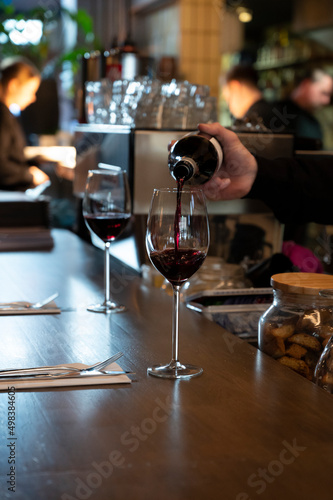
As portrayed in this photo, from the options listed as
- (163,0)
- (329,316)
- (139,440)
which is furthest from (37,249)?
(163,0)

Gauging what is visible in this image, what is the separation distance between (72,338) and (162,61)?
526 cm

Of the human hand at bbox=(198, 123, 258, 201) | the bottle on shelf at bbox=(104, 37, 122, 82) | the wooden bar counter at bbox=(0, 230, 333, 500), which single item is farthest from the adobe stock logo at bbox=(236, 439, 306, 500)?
the bottle on shelf at bbox=(104, 37, 122, 82)

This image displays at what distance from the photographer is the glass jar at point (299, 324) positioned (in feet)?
3.13

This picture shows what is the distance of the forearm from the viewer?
1.64 m

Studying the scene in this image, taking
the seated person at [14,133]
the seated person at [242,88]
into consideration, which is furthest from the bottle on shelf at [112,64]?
the seated person at [14,133]

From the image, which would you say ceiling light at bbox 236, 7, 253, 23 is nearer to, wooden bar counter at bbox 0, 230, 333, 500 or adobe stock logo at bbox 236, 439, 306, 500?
→ wooden bar counter at bbox 0, 230, 333, 500

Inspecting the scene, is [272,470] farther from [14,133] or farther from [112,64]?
[14,133]

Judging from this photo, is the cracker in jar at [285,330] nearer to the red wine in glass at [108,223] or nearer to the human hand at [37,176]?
the red wine in glass at [108,223]

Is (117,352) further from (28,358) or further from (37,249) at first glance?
(37,249)

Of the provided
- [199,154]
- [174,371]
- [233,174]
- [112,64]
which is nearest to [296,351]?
[174,371]

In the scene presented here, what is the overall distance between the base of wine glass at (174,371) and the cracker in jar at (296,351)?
153mm

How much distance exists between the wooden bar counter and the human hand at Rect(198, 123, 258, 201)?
44cm

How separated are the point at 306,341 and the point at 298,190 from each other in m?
0.79

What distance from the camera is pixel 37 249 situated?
1966mm
